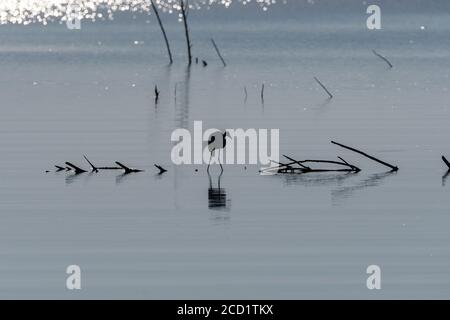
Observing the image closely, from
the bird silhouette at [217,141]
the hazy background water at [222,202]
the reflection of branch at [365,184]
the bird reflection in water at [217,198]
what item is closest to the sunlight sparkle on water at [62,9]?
the hazy background water at [222,202]

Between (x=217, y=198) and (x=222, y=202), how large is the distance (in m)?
0.37

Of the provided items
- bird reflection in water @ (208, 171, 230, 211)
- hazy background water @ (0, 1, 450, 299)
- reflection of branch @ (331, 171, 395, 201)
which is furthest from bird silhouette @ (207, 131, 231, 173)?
reflection of branch @ (331, 171, 395, 201)

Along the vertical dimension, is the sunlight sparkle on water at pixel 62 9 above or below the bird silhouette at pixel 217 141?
above

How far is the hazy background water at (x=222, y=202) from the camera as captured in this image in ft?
50.8

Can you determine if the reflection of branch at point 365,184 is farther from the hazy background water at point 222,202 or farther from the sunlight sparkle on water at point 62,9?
the sunlight sparkle on water at point 62,9

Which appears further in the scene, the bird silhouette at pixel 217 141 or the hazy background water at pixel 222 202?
the bird silhouette at pixel 217 141

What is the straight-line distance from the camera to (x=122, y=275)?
1557 cm

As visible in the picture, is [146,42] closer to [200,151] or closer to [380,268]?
[200,151]

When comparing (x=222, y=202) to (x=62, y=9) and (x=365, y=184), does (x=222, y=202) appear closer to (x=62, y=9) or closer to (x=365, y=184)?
(x=365, y=184)

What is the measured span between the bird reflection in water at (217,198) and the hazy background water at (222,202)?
5 centimetres

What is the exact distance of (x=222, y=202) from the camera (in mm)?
20297

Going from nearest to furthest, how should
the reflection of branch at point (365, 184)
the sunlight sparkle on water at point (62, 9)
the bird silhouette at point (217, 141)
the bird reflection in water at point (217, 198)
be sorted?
the bird reflection in water at point (217, 198), the reflection of branch at point (365, 184), the bird silhouette at point (217, 141), the sunlight sparkle on water at point (62, 9)

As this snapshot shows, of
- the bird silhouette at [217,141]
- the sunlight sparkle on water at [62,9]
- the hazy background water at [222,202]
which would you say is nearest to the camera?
the hazy background water at [222,202]

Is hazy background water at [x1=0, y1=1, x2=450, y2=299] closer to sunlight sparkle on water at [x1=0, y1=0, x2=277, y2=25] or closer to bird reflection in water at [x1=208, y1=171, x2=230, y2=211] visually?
bird reflection in water at [x1=208, y1=171, x2=230, y2=211]
